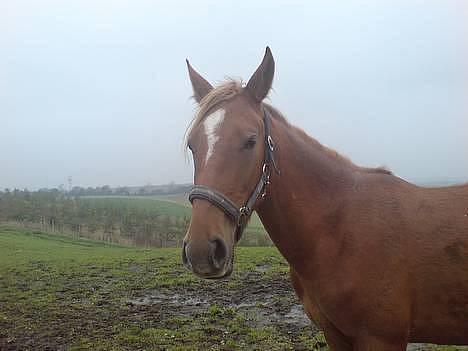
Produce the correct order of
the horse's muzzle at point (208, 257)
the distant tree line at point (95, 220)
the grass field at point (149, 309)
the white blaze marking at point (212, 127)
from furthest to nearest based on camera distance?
the distant tree line at point (95, 220) < the grass field at point (149, 309) < the white blaze marking at point (212, 127) < the horse's muzzle at point (208, 257)

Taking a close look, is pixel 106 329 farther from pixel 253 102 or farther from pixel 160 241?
pixel 160 241

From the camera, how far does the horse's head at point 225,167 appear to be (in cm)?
241

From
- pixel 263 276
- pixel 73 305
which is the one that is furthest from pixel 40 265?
pixel 263 276

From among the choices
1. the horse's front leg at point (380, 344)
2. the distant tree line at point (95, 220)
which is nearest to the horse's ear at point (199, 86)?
the horse's front leg at point (380, 344)

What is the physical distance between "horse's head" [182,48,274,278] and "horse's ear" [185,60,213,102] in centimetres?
34

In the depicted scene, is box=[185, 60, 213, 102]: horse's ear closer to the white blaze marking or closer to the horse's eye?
the white blaze marking

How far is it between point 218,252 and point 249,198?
452 millimetres

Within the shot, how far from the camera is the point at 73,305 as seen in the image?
8.98 meters

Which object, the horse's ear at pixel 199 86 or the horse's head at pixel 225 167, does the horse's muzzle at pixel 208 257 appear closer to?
the horse's head at pixel 225 167

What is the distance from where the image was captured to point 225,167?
101 inches

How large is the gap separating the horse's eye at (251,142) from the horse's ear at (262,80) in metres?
0.38

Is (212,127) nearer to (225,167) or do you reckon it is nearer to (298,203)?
(225,167)

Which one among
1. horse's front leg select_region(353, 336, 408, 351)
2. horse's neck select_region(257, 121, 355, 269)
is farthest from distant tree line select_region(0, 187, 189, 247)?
horse's front leg select_region(353, 336, 408, 351)

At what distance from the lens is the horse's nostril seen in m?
2.39
